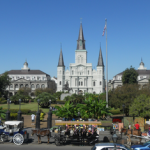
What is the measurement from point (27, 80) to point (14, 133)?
98.2 meters

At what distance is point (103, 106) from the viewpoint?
22359 mm

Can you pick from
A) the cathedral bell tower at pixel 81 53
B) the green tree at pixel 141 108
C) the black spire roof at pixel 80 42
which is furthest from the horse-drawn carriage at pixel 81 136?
the cathedral bell tower at pixel 81 53

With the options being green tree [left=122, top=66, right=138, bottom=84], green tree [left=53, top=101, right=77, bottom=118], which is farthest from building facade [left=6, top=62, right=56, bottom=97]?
green tree [left=53, top=101, right=77, bottom=118]

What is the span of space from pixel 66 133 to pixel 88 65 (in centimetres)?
9410

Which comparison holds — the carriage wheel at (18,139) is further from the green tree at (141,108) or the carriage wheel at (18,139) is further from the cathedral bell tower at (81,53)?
the cathedral bell tower at (81,53)

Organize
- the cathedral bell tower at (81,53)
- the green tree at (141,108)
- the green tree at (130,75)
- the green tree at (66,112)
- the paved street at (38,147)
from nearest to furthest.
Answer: the paved street at (38,147) < the green tree at (66,112) < the green tree at (141,108) < the green tree at (130,75) < the cathedral bell tower at (81,53)

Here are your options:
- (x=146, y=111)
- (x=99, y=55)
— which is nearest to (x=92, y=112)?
(x=146, y=111)

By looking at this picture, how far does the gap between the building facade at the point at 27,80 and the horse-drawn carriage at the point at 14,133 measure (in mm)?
97048

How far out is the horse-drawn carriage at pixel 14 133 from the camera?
15.2 metres

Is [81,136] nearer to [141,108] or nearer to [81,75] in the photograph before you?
[141,108]

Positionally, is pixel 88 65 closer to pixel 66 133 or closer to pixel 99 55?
pixel 99 55

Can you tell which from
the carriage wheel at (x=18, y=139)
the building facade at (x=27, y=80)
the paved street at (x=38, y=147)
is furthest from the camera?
the building facade at (x=27, y=80)

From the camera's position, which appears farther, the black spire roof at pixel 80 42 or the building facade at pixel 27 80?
the building facade at pixel 27 80

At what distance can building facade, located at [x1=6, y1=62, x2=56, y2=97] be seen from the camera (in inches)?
4402
